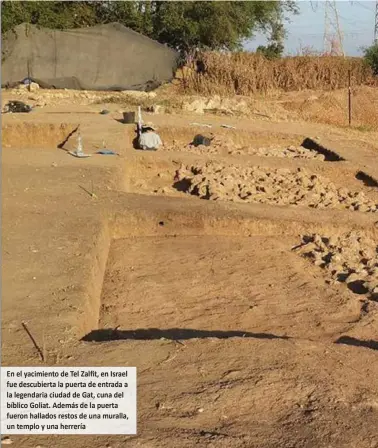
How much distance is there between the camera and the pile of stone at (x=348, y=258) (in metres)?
5.64

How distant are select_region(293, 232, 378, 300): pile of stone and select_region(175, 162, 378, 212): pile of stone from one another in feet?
4.68

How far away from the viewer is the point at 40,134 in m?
11.8

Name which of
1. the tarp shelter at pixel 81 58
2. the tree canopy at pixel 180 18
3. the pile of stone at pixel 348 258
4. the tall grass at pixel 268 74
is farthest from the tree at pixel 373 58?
the pile of stone at pixel 348 258

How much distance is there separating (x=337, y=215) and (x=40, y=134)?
665cm

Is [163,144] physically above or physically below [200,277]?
above

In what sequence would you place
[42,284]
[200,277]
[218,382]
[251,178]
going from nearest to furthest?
1. [218,382]
2. [42,284]
3. [200,277]
4. [251,178]

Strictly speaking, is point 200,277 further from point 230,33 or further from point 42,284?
point 230,33

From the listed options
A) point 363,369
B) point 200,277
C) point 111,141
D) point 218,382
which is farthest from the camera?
point 111,141

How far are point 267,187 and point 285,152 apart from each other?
3351 mm

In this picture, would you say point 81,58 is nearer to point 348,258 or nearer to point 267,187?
point 267,187

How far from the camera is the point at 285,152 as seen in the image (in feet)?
39.0

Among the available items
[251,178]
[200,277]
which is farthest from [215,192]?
[200,277]

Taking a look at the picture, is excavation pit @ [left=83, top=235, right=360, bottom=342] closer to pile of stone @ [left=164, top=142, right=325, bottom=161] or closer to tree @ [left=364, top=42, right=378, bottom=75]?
pile of stone @ [left=164, top=142, right=325, bottom=161]

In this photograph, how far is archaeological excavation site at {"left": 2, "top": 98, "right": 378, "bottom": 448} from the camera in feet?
10.2
